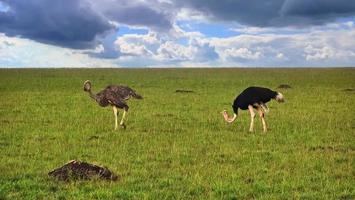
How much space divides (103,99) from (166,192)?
901cm

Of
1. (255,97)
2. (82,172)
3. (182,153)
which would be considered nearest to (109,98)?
(255,97)

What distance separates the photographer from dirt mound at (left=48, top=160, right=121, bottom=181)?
11.0 meters

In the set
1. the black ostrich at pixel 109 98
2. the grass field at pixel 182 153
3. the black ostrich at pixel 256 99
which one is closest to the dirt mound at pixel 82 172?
the grass field at pixel 182 153

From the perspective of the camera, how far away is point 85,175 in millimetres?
11000

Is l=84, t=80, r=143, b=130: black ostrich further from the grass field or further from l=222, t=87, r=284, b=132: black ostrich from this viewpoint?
l=222, t=87, r=284, b=132: black ostrich

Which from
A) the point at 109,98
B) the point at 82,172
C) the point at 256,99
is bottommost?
the point at 82,172

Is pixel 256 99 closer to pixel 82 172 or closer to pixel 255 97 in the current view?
pixel 255 97

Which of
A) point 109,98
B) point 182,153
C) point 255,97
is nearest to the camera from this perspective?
point 182,153

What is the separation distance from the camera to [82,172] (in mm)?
11062

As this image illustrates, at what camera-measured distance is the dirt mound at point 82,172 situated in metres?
11.0


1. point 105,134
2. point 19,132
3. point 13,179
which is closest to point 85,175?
point 13,179

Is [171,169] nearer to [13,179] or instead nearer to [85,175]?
[85,175]

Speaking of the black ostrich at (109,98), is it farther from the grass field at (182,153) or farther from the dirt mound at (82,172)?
the dirt mound at (82,172)

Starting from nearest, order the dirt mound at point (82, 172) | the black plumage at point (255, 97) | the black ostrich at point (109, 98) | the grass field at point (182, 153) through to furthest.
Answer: the grass field at point (182, 153) → the dirt mound at point (82, 172) → the black plumage at point (255, 97) → the black ostrich at point (109, 98)
